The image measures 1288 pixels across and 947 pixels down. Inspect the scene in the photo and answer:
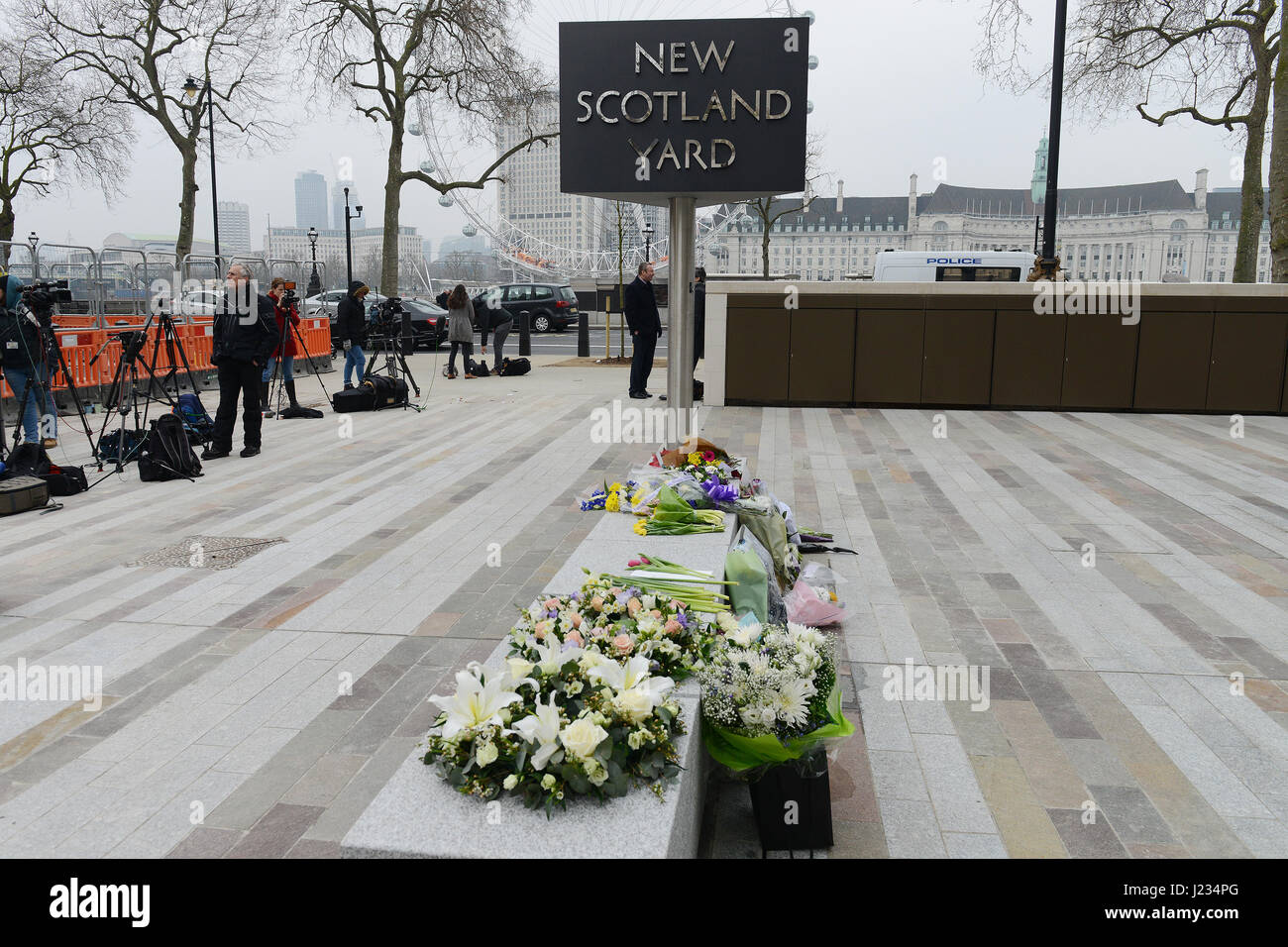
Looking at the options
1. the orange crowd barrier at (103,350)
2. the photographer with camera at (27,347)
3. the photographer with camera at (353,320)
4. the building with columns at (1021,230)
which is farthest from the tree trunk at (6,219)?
the building with columns at (1021,230)

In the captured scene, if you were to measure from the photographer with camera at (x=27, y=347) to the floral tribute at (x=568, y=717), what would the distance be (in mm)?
8431

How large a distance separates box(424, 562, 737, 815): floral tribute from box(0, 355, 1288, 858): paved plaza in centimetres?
70

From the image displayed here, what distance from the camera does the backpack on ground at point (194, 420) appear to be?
11305mm

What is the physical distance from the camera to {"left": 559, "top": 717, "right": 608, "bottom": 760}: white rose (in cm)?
271

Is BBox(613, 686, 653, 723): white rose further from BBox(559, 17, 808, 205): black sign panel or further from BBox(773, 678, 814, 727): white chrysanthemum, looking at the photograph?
BBox(559, 17, 808, 205): black sign panel

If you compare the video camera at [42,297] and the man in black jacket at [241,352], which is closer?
the video camera at [42,297]

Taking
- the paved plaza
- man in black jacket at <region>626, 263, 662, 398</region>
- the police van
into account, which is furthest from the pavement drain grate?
the police van

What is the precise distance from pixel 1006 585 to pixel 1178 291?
989 centimetres

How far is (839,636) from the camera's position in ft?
18.2

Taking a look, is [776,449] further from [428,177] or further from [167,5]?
[167,5]

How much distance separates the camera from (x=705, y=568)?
4746 mm

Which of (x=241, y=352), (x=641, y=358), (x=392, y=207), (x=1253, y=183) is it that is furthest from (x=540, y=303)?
(x=241, y=352)

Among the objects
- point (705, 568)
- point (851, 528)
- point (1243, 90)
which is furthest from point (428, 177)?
point (705, 568)

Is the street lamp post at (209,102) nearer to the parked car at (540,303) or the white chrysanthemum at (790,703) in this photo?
the parked car at (540,303)
